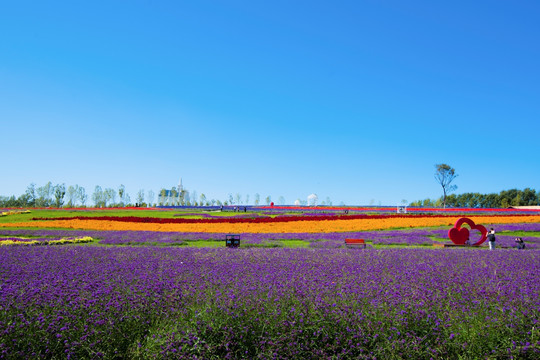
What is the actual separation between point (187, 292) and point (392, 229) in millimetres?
24647

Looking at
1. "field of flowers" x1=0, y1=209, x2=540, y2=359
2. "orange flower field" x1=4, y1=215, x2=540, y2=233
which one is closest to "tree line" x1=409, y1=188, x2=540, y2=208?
"orange flower field" x1=4, y1=215, x2=540, y2=233

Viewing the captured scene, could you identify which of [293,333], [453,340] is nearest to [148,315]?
[293,333]

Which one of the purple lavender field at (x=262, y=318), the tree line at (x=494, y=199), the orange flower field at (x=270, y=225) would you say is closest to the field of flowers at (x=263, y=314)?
the purple lavender field at (x=262, y=318)

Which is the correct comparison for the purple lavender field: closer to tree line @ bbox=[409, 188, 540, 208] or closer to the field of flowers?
the field of flowers

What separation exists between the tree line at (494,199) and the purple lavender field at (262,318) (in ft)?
300

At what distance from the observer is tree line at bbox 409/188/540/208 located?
81.7m

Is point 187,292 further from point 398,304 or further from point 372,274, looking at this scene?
point 372,274

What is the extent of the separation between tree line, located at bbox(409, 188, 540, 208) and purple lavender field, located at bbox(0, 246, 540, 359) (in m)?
91.3

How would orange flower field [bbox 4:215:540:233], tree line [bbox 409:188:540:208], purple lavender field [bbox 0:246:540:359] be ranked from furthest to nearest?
tree line [bbox 409:188:540:208], orange flower field [bbox 4:215:540:233], purple lavender field [bbox 0:246:540:359]

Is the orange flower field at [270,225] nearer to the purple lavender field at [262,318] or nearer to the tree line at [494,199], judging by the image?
the purple lavender field at [262,318]

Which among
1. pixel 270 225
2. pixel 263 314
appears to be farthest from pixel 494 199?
pixel 263 314

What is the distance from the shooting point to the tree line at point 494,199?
3215 inches

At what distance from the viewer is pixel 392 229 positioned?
2750cm

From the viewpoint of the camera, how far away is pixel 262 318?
15.2 feet
